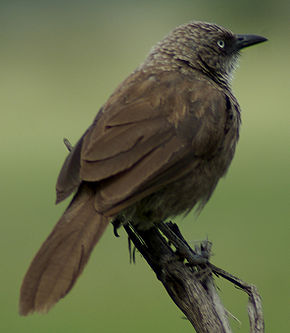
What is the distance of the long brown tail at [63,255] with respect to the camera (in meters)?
3.26

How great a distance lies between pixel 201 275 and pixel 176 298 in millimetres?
216

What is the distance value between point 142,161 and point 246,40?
1.61 metres

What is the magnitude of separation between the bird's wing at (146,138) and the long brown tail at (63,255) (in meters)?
0.09

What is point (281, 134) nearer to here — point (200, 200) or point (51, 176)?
point (51, 176)

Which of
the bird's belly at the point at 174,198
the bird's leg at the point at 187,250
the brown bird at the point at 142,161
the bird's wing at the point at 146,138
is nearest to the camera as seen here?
the brown bird at the point at 142,161

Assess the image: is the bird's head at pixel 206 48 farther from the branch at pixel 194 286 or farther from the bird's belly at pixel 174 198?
the branch at pixel 194 286

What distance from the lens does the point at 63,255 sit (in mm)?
3480

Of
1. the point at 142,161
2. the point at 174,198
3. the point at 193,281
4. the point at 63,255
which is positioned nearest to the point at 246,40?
the point at 174,198

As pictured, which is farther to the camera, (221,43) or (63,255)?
(221,43)

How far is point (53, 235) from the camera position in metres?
3.59

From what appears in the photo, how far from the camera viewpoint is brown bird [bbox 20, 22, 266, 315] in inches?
137

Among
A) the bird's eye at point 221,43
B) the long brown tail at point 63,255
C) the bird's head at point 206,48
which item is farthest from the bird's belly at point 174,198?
the bird's eye at point 221,43

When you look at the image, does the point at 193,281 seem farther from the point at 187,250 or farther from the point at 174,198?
the point at 174,198

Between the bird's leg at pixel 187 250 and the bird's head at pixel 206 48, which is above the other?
the bird's head at pixel 206 48
